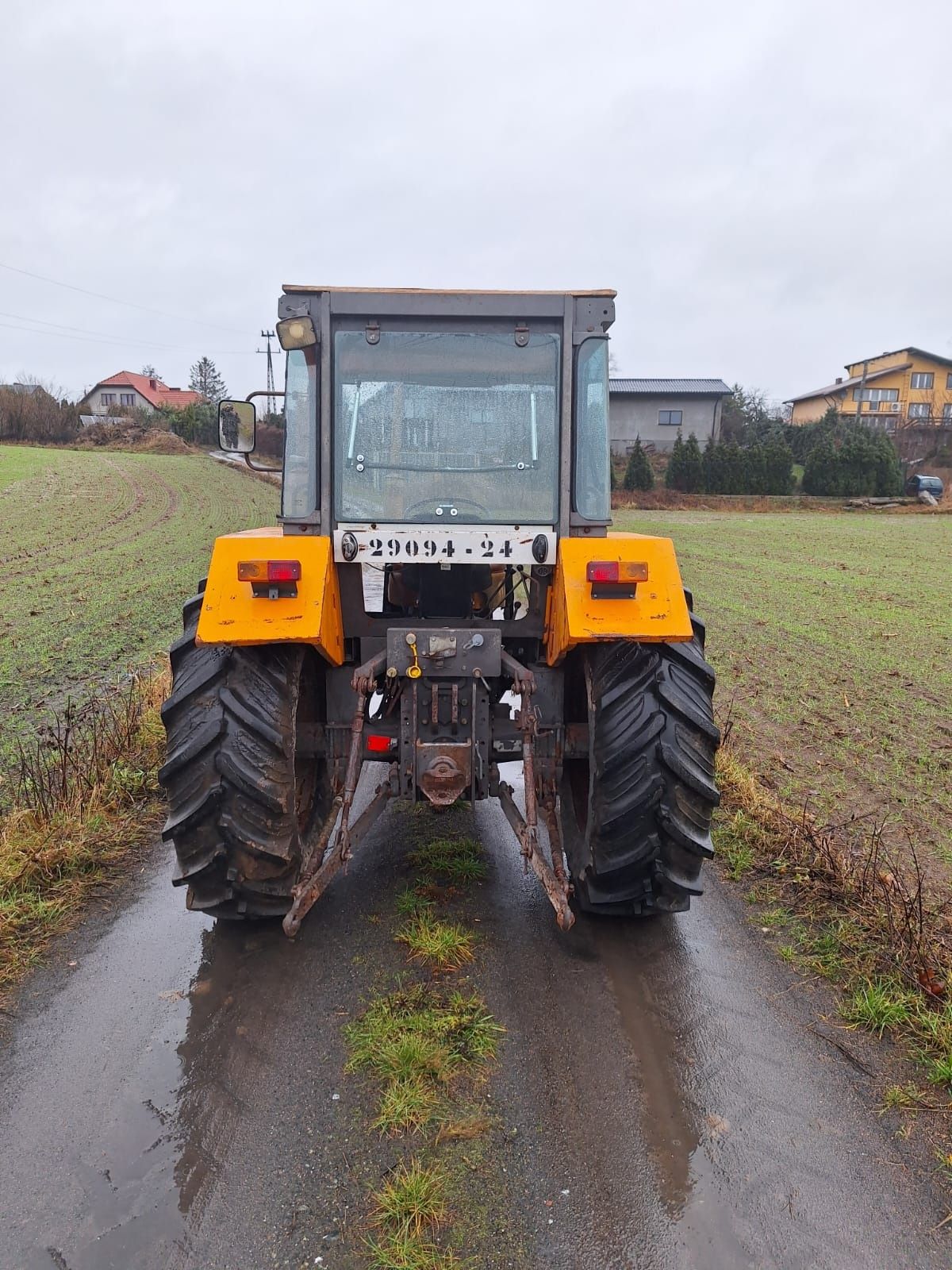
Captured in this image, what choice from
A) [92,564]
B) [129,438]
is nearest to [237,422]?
[92,564]

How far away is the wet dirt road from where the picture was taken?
219cm

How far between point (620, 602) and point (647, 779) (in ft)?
2.34

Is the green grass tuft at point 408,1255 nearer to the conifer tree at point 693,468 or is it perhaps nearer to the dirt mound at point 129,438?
the conifer tree at point 693,468

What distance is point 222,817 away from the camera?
3.26 metres

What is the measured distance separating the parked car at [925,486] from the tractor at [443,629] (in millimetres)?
35790

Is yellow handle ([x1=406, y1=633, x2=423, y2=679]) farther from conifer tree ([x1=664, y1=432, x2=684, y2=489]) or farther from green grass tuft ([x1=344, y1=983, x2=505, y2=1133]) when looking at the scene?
conifer tree ([x1=664, y1=432, x2=684, y2=489])

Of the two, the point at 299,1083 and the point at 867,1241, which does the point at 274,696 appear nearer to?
the point at 299,1083

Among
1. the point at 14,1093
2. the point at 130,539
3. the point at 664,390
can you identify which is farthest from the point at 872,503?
the point at 14,1093

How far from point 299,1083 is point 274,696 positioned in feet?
4.52

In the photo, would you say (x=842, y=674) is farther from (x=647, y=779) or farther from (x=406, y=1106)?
(x=406, y=1106)

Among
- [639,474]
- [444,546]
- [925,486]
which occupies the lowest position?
[444,546]

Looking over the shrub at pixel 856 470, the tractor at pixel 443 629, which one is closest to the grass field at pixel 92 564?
the tractor at pixel 443 629

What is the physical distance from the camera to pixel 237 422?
3984 mm

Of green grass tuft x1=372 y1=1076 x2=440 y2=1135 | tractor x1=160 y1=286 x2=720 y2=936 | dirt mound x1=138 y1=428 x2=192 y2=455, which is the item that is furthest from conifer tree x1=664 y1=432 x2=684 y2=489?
green grass tuft x1=372 y1=1076 x2=440 y2=1135
